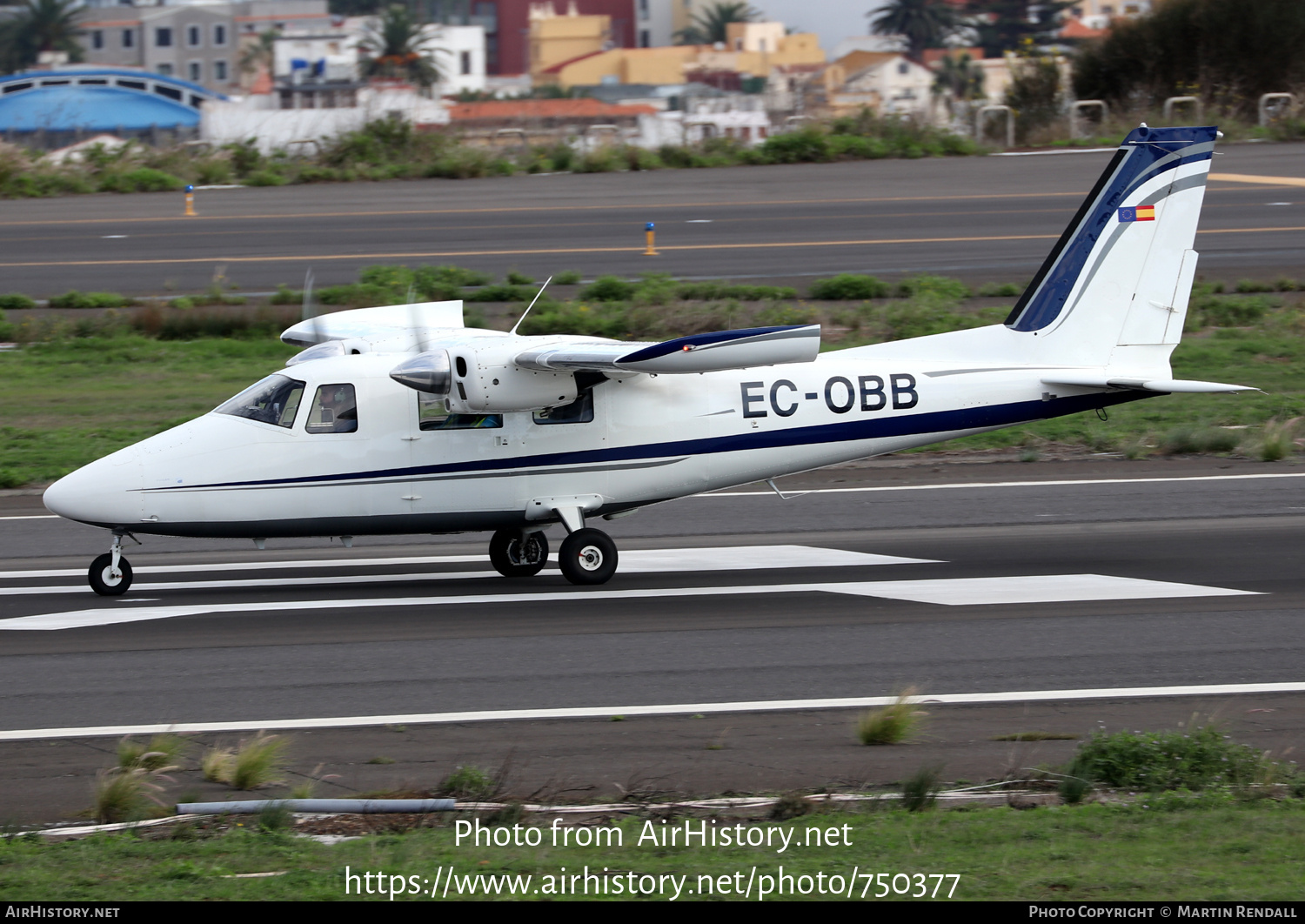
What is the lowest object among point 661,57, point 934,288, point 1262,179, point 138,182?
point 934,288

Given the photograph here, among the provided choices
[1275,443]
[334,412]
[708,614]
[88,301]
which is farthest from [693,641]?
[88,301]

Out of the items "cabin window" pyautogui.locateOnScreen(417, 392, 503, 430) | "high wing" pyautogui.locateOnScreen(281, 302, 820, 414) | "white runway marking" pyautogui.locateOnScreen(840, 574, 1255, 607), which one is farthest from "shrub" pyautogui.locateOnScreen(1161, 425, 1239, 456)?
"cabin window" pyautogui.locateOnScreen(417, 392, 503, 430)

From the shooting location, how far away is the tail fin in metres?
15.0

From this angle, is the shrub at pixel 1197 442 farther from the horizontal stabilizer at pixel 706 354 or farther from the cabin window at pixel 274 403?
the cabin window at pixel 274 403

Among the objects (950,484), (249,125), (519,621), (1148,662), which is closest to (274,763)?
(519,621)

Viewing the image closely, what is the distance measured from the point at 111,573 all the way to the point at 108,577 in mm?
44

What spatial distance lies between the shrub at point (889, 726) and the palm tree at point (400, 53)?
12317cm

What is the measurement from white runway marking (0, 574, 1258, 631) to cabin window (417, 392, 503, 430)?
1641mm

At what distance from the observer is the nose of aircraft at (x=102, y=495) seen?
12828 millimetres

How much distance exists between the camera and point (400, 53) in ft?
427

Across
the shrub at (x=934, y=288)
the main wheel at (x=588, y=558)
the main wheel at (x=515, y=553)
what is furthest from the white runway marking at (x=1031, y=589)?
the shrub at (x=934, y=288)

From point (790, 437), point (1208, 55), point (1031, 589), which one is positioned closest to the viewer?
point (1031, 589)

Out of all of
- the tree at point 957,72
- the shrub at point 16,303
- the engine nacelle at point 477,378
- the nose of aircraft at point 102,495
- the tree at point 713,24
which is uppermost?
the tree at point 713,24

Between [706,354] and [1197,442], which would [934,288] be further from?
[706,354]
